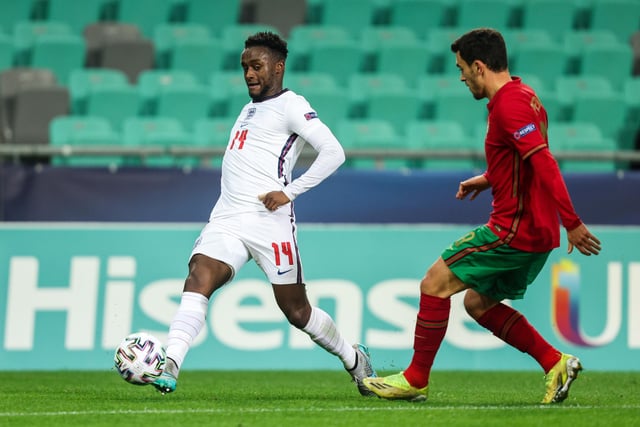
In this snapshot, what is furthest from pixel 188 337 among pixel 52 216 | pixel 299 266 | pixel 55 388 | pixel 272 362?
pixel 52 216

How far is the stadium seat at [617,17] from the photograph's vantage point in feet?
47.7

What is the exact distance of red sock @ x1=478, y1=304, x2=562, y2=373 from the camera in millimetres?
6035

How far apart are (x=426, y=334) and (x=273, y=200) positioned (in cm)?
110

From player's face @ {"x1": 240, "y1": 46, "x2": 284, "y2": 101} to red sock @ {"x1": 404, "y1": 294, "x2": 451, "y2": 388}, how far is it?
4.81ft

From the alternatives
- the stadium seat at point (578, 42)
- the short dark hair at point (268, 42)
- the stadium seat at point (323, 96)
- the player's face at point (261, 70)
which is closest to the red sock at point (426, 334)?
the player's face at point (261, 70)

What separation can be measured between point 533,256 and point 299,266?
4.32 feet

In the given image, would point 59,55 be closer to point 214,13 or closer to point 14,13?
point 14,13

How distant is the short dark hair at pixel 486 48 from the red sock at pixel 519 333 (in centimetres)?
132

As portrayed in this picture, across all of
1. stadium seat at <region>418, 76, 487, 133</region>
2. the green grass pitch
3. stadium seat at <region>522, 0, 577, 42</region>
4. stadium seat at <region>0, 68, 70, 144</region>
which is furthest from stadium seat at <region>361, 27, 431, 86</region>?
the green grass pitch

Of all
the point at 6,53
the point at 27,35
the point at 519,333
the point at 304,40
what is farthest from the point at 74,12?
the point at 519,333

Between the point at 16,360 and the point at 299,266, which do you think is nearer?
the point at 299,266

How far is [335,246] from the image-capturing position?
370 inches

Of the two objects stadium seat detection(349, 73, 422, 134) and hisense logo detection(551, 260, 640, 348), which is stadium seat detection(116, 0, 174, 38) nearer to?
stadium seat detection(349, 73, 422, 134)

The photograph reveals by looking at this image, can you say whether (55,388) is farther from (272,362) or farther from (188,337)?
(272,362)
